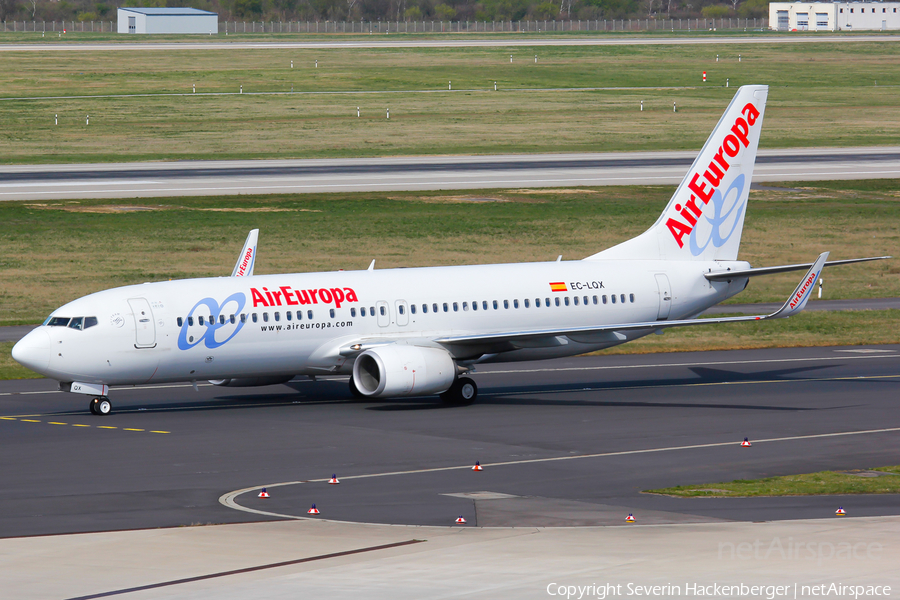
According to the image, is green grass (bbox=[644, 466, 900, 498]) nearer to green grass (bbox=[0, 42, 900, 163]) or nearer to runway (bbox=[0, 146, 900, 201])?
runway (bbox=[0, 146, 900, 201])

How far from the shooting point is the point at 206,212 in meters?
80.3

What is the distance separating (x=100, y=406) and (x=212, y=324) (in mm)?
3988

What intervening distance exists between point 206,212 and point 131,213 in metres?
4.45

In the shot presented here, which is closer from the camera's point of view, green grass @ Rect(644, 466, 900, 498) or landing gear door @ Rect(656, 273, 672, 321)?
green grass @ Rect(644, 466, 900, 498)

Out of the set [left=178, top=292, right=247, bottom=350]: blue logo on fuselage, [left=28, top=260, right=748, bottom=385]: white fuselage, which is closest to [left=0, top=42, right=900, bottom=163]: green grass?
[left=28, top=260, right=748, bottom=385]: white fuselage

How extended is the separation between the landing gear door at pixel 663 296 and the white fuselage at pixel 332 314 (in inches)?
1.8

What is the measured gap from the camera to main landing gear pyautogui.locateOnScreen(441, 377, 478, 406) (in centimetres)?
4041

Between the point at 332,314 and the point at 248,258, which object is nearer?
the point at 332,314

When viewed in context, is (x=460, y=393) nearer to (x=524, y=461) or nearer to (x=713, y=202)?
(x=524, y=461)

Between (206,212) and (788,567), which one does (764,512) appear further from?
(206,212)

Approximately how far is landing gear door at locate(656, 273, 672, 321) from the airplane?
0.15 ft

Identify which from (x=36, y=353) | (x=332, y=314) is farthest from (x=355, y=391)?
(x=36, y=353)

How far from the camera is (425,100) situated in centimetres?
14100

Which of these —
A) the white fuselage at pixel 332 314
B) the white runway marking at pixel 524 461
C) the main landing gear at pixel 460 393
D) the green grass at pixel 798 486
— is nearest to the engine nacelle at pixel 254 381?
the white fuselage at pixel 332 314
